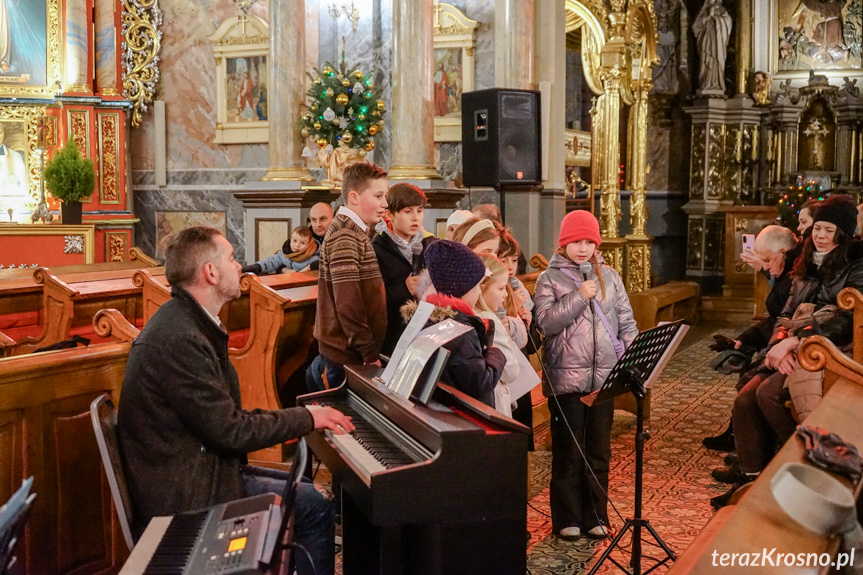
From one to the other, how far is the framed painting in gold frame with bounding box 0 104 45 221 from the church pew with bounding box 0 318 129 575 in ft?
28.3

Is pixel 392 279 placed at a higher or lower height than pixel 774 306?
higher

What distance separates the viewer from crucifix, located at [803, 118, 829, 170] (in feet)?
50.1

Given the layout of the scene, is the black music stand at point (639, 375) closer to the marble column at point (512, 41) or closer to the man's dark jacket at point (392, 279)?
the man's dark jacket at point (392, 279)

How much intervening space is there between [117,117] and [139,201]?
114 cm

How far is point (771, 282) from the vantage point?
6.36m

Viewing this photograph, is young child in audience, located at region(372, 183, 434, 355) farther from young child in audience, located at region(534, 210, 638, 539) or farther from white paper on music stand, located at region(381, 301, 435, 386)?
white paper on music stand, located at region(381, 301, 435, 386)

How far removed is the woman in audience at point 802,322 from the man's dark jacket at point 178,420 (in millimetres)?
3171

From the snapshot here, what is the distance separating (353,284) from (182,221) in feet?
26.8

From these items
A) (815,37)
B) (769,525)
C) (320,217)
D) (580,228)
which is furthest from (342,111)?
(815,37)

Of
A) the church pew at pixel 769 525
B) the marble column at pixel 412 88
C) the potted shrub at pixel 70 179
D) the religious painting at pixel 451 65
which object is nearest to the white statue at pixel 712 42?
the religious painting at pixel 451 65

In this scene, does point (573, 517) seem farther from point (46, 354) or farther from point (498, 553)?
point (46, 354)

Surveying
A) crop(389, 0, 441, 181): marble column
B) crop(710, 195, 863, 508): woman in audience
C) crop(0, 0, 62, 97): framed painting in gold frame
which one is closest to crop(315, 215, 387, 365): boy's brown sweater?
crop(710, 195, 863, 508): woman in audience

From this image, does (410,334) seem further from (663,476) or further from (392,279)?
(663,476)

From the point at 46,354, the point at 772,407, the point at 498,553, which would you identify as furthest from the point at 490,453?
the point at 772,407
